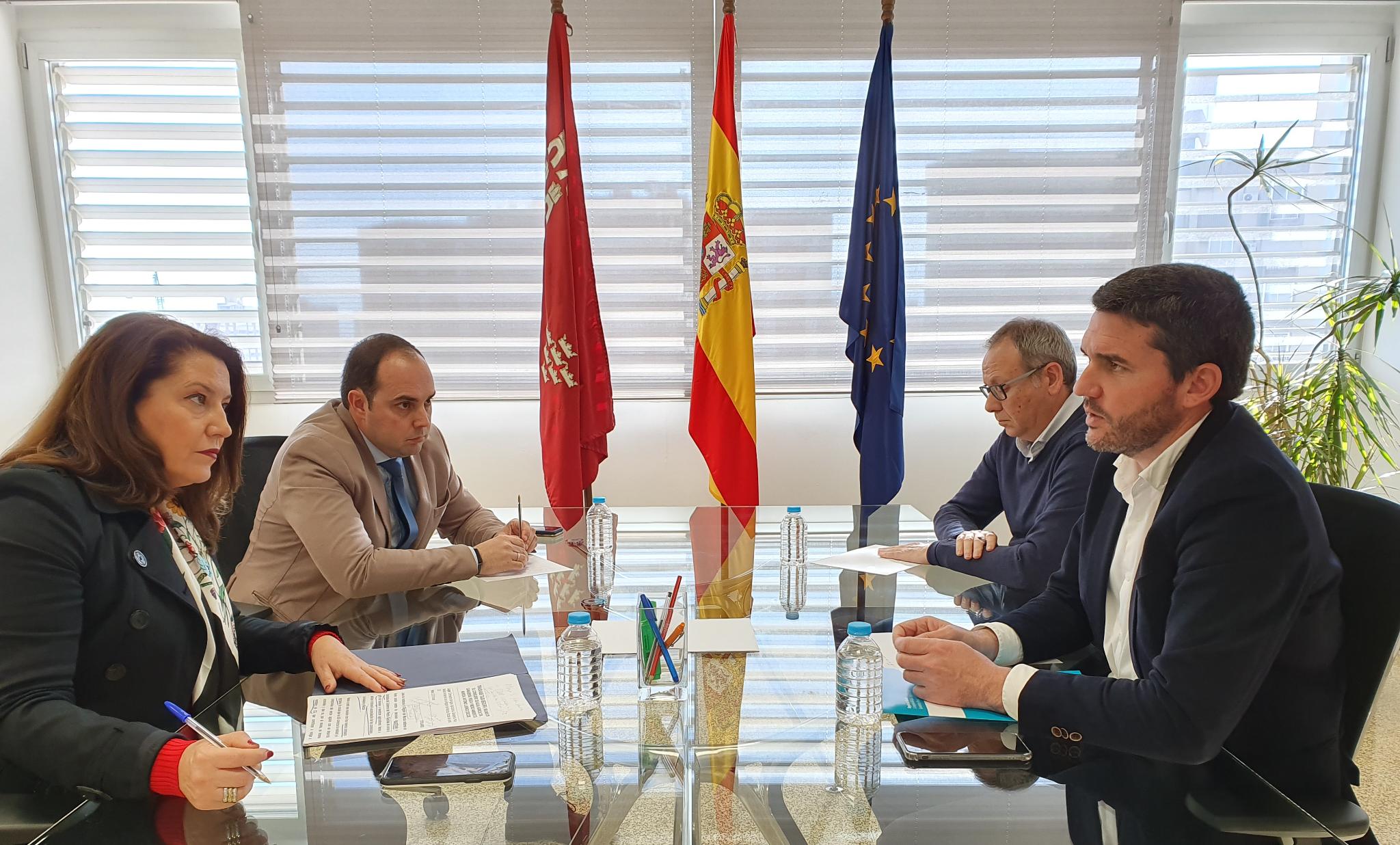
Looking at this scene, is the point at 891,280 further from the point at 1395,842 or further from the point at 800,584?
the point at 1395,842

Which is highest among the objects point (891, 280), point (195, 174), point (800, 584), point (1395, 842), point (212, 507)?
point (195, 174)

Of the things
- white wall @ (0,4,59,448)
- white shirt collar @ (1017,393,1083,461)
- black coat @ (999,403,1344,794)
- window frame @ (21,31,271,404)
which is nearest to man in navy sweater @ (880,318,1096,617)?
white shirt collar @ (1017,393,1083,461)

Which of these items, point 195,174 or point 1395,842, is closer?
point 1395,842

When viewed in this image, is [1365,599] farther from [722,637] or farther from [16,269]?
[16,269]

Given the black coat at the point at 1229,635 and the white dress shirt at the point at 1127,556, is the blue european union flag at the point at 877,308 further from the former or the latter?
the black coat at the point at 1229,635

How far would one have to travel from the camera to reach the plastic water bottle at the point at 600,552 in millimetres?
1955

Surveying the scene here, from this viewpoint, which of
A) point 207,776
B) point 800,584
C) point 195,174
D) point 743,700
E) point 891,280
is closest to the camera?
point 207,776

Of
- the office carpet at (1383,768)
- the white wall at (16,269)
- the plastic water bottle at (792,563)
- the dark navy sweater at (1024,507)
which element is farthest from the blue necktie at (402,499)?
the white wall at (16,269)

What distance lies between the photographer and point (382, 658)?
147 centimetres

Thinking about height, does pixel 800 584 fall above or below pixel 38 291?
below

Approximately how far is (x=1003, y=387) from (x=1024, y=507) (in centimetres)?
35

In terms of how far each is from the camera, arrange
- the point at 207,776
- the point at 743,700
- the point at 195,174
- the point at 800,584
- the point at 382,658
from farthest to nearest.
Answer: the point at 195,174, the point at 800,584, the point at 382,658, the point at 743,700, the point at 207,776

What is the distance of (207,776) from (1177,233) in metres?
4.21

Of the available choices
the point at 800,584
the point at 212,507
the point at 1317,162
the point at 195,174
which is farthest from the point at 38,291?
the point at 1317,162
